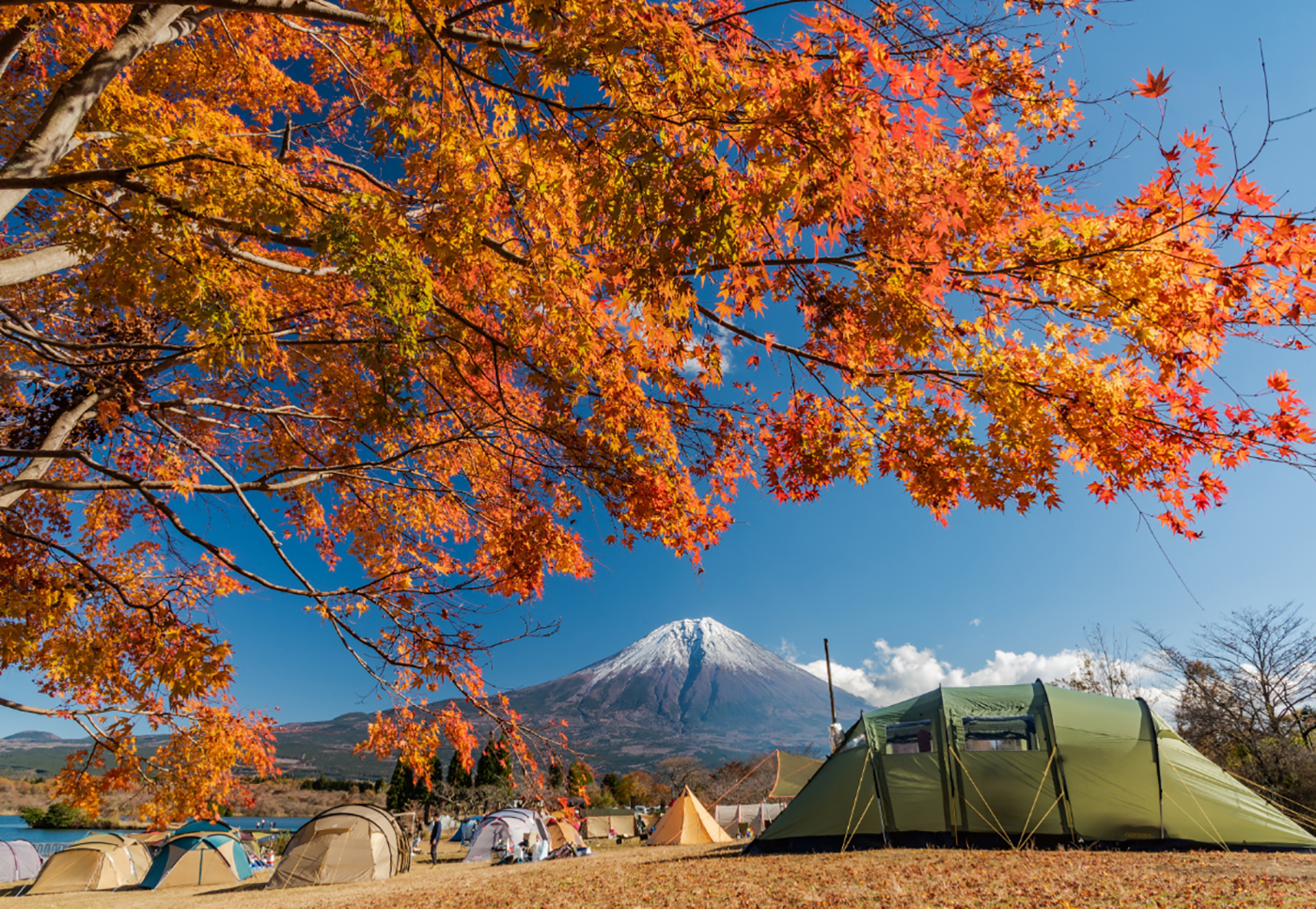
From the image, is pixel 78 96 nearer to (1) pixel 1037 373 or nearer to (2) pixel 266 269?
(2) pixel 266 269

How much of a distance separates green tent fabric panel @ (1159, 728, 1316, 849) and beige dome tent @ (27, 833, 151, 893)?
26372 millimetres

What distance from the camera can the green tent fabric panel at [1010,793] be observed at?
8148mm

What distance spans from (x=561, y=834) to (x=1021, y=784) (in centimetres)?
1916

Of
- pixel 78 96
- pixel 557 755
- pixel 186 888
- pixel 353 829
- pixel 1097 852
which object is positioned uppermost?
pixel 78 96

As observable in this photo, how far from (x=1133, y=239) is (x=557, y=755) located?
535 centimetres

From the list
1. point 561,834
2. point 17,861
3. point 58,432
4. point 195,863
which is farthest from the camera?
point 561,834

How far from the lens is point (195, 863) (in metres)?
18.4

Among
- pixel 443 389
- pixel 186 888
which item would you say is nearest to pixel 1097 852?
pixel 443 389

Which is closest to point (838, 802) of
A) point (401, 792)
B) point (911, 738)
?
point (911, 738)

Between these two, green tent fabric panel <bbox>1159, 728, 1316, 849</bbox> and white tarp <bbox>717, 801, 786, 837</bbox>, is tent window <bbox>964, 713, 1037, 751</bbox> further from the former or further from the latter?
white tarp <bbox>717, 801, 786, 837</bbox>

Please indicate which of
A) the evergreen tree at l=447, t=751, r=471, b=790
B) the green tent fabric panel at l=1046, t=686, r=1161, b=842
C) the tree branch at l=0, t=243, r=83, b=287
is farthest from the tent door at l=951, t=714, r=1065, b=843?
the evergreen tree at l=447, t=751, r=471, b=790

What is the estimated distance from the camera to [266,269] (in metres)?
4.55

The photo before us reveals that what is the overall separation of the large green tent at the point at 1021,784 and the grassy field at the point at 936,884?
0.66 meters

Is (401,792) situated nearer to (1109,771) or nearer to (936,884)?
(1109,771)
